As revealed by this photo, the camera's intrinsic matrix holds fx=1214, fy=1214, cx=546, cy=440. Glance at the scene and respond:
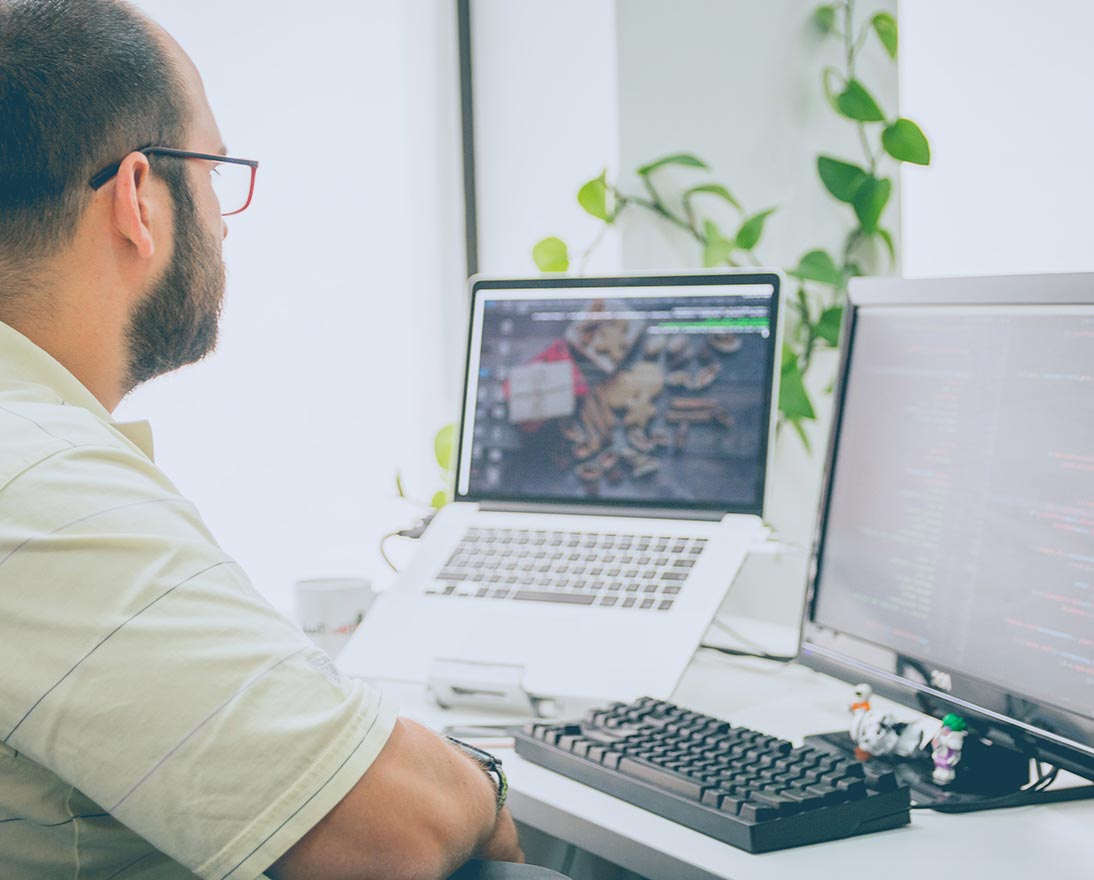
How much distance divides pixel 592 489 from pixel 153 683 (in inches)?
32.2

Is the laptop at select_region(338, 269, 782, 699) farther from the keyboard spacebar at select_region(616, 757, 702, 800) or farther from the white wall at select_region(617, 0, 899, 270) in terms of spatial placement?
the white wall at select_region(617, 0, 899, 270)

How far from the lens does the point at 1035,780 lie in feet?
3.34

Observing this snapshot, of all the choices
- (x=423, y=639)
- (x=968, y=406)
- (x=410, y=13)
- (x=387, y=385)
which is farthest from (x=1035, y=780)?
(x=410, y=13)

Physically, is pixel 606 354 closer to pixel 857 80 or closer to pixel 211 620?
pixel 211 620

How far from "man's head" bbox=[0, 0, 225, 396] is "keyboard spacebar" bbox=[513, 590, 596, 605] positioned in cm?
50

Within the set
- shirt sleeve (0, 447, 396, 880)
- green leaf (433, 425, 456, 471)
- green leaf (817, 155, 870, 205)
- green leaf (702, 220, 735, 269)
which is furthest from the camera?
green leaf (817, 155, 870, 205)

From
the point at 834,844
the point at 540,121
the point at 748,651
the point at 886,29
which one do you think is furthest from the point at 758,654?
the point at 886,29

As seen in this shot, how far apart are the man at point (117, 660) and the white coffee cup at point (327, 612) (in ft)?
1.72

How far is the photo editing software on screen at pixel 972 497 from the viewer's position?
929 millimetres

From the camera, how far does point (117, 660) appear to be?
70 cm

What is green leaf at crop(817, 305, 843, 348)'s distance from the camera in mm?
2180

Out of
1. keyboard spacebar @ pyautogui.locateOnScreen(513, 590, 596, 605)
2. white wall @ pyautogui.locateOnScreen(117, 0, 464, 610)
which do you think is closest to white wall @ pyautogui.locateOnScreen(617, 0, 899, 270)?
white wall @ pyautogui.locateOnScreen(117, 0, 464, 610)

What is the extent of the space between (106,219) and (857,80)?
1669 millimetres

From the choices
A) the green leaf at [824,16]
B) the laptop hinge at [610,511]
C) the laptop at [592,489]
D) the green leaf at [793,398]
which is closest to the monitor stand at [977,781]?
the laptop at [592,489]
